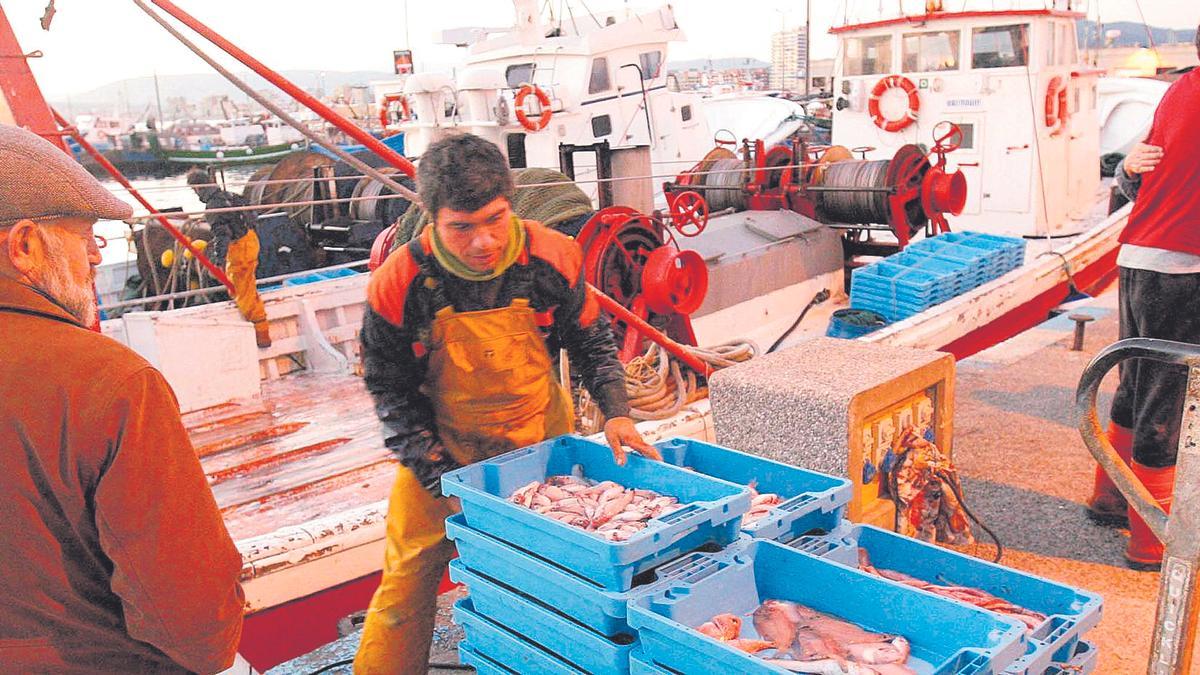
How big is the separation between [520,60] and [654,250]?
26.2 feet

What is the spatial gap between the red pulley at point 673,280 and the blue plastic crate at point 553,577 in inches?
145

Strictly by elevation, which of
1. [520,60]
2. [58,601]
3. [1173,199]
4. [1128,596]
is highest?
[520,60]

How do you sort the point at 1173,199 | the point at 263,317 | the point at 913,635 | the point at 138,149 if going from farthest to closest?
1. the point at 138,149
2. the point at 263,317
3. the point at 1173,199
4. the point at 913,635

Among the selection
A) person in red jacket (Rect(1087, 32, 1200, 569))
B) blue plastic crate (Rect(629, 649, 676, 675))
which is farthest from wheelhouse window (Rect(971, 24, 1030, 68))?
blue plastic crate (Rect(629, 649, 676, 675))

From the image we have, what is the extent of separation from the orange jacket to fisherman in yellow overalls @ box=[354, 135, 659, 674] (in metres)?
1.11

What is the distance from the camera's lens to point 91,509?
5.86ft

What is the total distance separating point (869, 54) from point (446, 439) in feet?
35.1

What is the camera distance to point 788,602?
7.72ft

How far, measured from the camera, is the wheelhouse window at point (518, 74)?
1350 centimetres

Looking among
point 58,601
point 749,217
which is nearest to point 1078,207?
point 749,217

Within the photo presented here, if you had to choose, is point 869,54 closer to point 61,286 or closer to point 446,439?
point 446,439

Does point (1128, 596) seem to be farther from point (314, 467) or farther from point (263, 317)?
point (263, 317)

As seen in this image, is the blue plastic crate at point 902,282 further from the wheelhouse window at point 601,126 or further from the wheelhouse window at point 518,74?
the wheelhouse window at point 518,74

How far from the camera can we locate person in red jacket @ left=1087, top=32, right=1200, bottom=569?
3.68m
